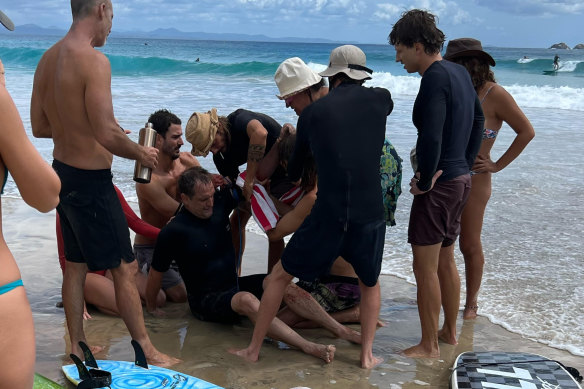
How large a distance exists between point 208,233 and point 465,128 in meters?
1.74

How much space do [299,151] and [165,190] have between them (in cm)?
152

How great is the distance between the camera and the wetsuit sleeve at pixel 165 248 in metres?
4.23

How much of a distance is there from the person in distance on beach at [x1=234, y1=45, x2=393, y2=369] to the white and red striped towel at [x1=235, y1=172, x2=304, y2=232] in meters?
0.59

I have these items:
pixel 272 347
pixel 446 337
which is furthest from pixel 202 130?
pixel 446 337

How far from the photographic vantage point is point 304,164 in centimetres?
409

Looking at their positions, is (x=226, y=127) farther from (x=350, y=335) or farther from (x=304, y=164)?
(x=350, y=335)

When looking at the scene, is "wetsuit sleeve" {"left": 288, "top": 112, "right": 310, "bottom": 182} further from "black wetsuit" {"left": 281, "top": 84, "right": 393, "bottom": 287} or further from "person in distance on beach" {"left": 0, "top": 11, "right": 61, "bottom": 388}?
"person in distance on beach" {"left": 0, "top": 11, "right": 61, "bottom": 388}

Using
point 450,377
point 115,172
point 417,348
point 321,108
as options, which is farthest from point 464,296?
point 115,172

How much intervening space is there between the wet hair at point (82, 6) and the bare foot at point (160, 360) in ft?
6.25

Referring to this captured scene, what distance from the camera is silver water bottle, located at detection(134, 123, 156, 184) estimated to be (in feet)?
12.4

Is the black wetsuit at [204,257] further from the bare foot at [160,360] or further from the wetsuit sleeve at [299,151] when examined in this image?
the wetsuit sleeve at [299,151]

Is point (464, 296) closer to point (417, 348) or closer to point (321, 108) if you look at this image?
point (417, 348)

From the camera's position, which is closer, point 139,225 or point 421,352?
point 421,352

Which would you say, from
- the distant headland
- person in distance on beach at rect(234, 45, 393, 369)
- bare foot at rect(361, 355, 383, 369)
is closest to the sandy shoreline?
bare foot at rect(361, 355, 383, 369)
